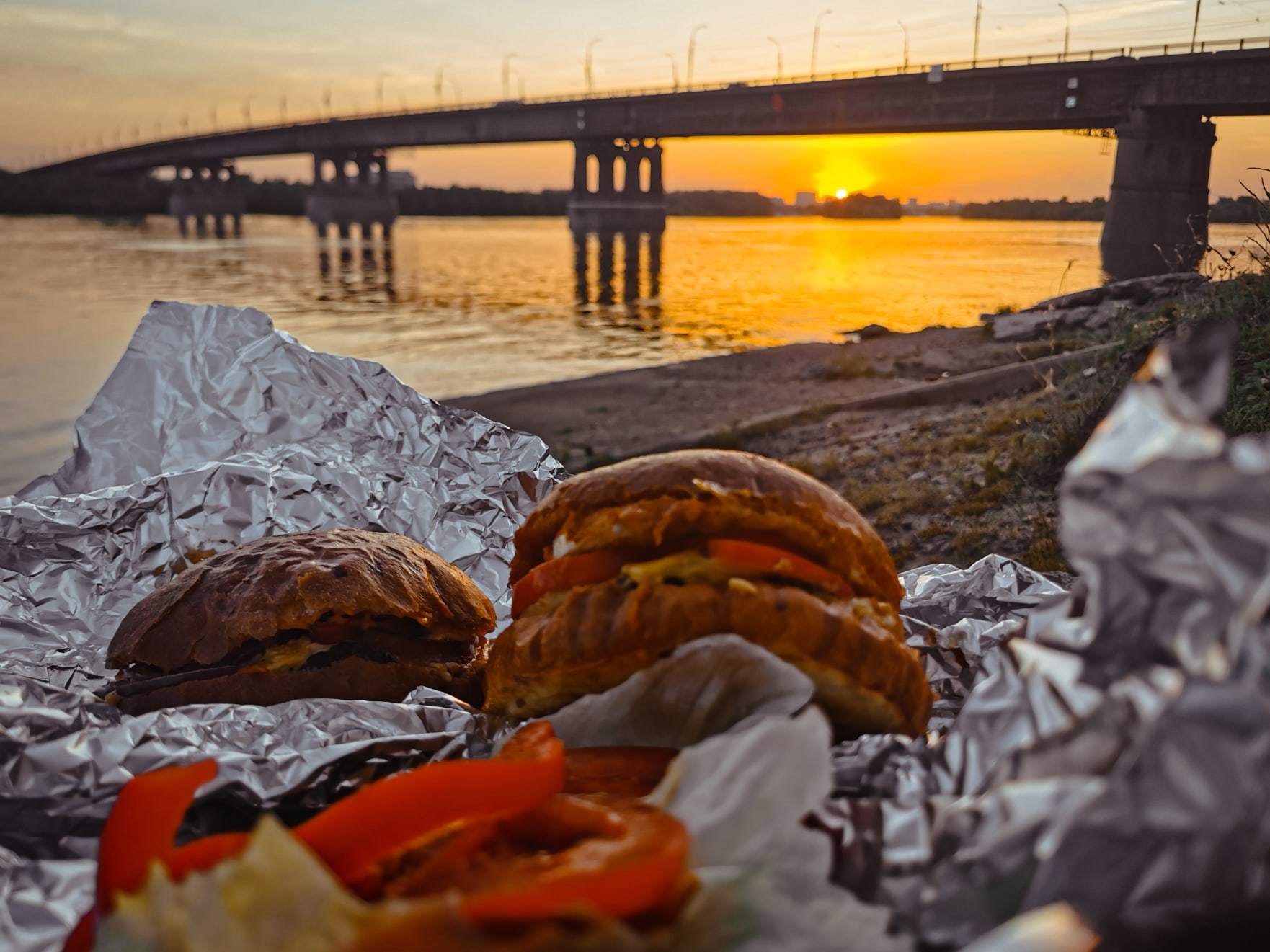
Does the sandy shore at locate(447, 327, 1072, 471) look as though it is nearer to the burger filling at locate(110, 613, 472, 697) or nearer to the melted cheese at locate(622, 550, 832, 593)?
the burger filling at locate(110, 613, 472, 697)

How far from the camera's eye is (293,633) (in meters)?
A: 2.19

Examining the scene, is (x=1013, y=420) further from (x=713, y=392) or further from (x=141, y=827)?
(x=141, y=827)

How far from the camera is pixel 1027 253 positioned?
48.5m

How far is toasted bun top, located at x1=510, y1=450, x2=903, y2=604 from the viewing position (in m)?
1.67

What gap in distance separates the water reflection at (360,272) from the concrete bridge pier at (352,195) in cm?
2121

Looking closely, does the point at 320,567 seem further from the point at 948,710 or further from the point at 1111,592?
the point at 1111,592

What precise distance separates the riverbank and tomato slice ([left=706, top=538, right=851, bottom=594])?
3.62 m

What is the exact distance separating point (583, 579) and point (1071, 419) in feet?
18.2

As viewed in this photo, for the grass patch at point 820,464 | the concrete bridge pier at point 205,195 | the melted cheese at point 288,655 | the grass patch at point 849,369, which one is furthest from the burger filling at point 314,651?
the concrete bridge pier at point 205,195

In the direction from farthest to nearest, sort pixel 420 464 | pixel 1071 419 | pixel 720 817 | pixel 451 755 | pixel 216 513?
pixel 1071 419 < pixel 420 464 < pixel 216 513 < pixel 451 755 < pixel 720 817

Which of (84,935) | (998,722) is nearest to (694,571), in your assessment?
(998,722)

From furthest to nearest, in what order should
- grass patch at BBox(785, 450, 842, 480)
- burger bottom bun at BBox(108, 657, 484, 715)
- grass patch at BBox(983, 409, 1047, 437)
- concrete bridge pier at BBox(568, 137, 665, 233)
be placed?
concrete bridge pier at BBox(568, 137, 665, 233) < grass patch at BBox(785, 450, 842, 480) < grass patch at BBox(983, 409, 1047, 437) < burger bottom bun at BBox(108, 657, 484, 715)

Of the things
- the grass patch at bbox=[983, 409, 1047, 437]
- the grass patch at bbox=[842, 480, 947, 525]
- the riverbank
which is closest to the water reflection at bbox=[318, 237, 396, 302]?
the riverbank

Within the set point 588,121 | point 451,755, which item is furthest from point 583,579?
point 588,121
